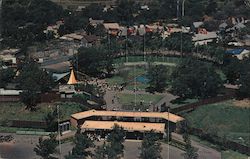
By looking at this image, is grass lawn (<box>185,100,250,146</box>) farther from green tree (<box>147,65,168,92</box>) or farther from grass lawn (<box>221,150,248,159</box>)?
green tree (<box>147,65,168,92</box>)

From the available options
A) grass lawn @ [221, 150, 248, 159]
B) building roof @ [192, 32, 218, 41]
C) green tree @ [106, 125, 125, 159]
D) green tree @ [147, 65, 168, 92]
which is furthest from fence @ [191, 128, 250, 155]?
building roof @ [192, 32, 218, 41]

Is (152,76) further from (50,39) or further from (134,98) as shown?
(50,39)

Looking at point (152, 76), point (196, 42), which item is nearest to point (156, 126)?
point (152, 76)

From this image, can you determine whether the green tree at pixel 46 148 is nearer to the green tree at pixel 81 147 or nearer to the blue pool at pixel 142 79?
the green tree at pixel 81 147

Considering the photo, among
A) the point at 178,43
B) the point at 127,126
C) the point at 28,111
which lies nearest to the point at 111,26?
the point at 178,43

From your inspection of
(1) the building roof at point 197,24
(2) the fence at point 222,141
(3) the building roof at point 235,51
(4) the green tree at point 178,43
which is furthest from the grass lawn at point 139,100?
(1) the building roof at point 197,24
